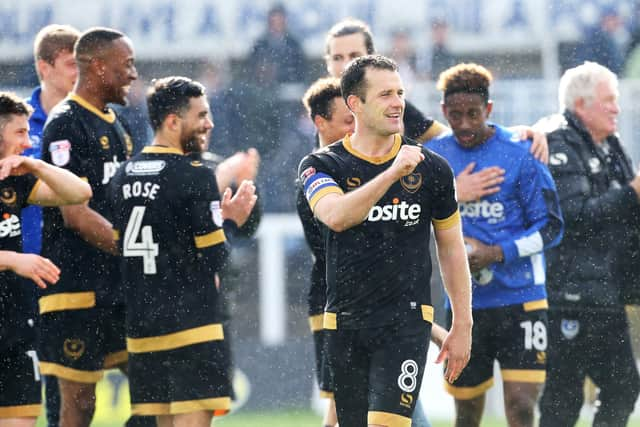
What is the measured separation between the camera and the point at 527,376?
754 centimetres

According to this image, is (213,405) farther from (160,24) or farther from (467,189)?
(160,24)

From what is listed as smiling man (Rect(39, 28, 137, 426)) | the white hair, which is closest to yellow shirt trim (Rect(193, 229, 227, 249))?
smiling man (Rect(39, 28, 137, 426))

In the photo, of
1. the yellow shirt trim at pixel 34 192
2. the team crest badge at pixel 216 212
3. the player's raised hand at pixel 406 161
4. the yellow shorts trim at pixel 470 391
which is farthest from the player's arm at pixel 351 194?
the yellow shorts trim at pixel 470 391

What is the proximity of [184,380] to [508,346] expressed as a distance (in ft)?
6.58

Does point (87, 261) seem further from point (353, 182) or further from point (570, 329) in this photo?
point (570, 329)

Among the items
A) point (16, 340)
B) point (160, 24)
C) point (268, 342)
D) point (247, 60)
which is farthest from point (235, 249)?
point (16, 340)

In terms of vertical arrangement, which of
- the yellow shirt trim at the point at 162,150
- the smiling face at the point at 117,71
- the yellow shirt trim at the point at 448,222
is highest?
the smiling face at the point at 117,71

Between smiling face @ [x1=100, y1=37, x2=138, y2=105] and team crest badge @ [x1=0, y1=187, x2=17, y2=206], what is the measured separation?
113cm

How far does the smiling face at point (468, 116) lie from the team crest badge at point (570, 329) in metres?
1.31

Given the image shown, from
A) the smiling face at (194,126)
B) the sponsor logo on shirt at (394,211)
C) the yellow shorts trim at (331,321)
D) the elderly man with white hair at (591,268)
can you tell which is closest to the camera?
the sponsor logo on shirt at (394,211)

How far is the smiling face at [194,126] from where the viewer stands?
699 centimetres

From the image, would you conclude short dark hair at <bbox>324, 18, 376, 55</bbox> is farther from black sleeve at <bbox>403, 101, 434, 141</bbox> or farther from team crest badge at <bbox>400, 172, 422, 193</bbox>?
team crest badge at <bbox>400, 172, 422, 193</bbox>

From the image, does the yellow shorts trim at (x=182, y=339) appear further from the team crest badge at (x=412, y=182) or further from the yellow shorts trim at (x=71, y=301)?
the team crest badge at (x=412, y=182)

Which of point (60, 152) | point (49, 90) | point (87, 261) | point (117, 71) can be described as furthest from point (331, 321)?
point (49, 90)
